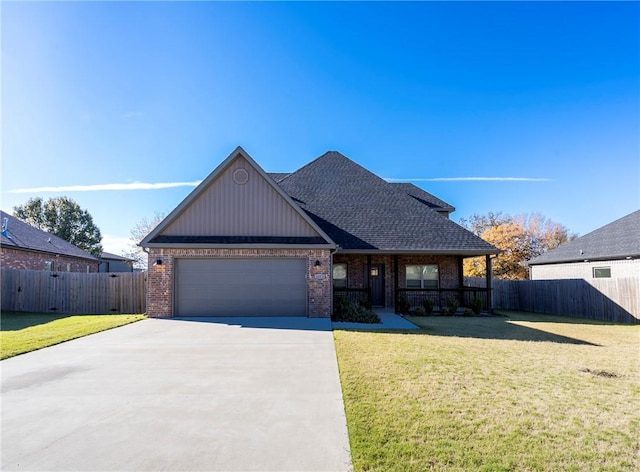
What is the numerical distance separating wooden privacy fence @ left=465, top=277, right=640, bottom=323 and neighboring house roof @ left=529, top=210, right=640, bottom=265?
2682 mm

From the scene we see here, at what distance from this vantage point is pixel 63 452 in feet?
10.6

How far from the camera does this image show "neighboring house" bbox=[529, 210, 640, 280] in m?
15.6

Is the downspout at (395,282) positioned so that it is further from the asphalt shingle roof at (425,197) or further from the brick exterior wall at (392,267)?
the asphalt shingle roof at (425,197)

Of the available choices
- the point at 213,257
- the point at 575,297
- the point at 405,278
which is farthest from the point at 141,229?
the point at 575,297

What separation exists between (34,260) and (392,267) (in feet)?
65.8

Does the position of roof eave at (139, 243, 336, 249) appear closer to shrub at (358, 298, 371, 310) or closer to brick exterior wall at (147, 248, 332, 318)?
brick exterior wall at (147, 248, 332, 318)

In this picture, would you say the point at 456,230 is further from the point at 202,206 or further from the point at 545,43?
the point at 202,206

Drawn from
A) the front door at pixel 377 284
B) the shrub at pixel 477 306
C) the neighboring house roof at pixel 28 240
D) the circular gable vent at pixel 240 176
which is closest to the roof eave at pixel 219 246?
the circular gable vent at pixel 240 176

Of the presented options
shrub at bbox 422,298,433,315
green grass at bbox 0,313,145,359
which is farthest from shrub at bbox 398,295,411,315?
green grass at bbox 0,313,145,359

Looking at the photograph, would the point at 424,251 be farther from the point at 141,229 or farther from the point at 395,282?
the point at 141,229

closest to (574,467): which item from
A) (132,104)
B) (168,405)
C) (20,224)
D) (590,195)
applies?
(168,405)

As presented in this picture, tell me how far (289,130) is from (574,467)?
59.4ft

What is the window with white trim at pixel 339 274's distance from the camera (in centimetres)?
1531

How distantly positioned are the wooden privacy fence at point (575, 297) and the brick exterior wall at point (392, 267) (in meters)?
4.17
